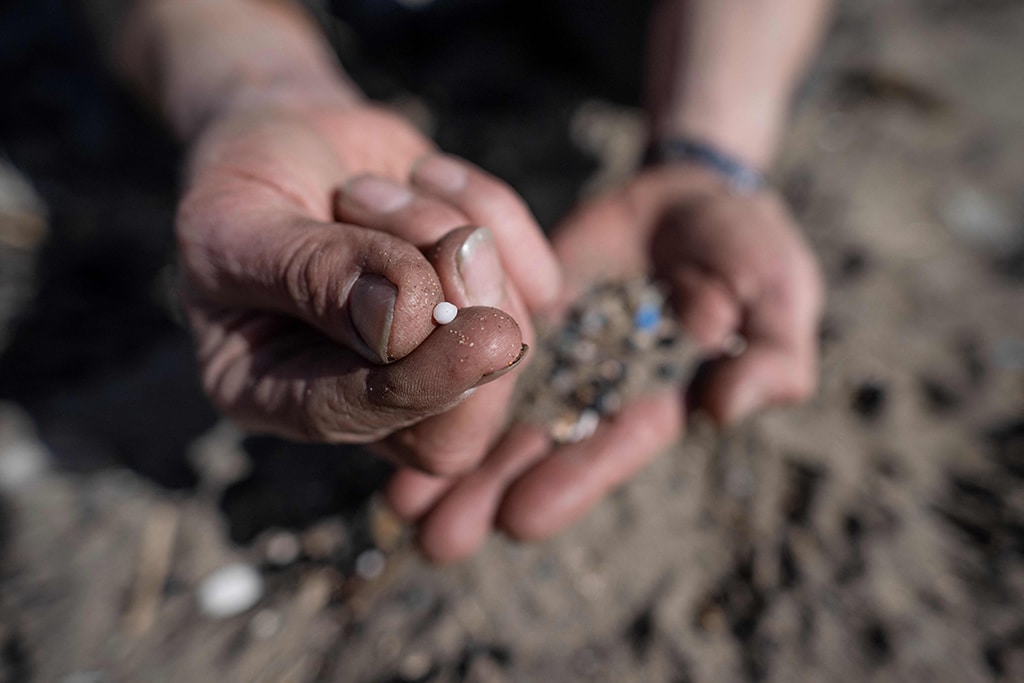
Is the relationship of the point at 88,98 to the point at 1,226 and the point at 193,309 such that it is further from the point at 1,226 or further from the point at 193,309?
the point at 193,309

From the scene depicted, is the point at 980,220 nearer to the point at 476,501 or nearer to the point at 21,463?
the point at 476,501

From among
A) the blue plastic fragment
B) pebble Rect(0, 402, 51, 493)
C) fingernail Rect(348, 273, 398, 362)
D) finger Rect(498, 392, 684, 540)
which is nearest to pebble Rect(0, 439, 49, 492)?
pebble Rect(0, 402, 51, 493)

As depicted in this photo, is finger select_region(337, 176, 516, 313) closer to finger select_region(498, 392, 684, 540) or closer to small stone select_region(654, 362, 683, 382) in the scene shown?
finger select_region(498, 392, 684, 540)

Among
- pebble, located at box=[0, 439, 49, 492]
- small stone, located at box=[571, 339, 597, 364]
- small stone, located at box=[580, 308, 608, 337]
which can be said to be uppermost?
small stone, located at box=[580, 308, 608, 337]

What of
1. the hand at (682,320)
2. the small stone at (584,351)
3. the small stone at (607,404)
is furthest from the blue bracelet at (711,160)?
the small stone at (607,404)

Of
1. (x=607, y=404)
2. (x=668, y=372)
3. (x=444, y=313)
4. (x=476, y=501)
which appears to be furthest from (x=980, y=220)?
(x=444, y=313)

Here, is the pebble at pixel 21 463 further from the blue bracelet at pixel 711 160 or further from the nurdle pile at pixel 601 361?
the blue bracelet at pixel 711 160

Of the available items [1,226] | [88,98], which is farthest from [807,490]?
[88,98]
